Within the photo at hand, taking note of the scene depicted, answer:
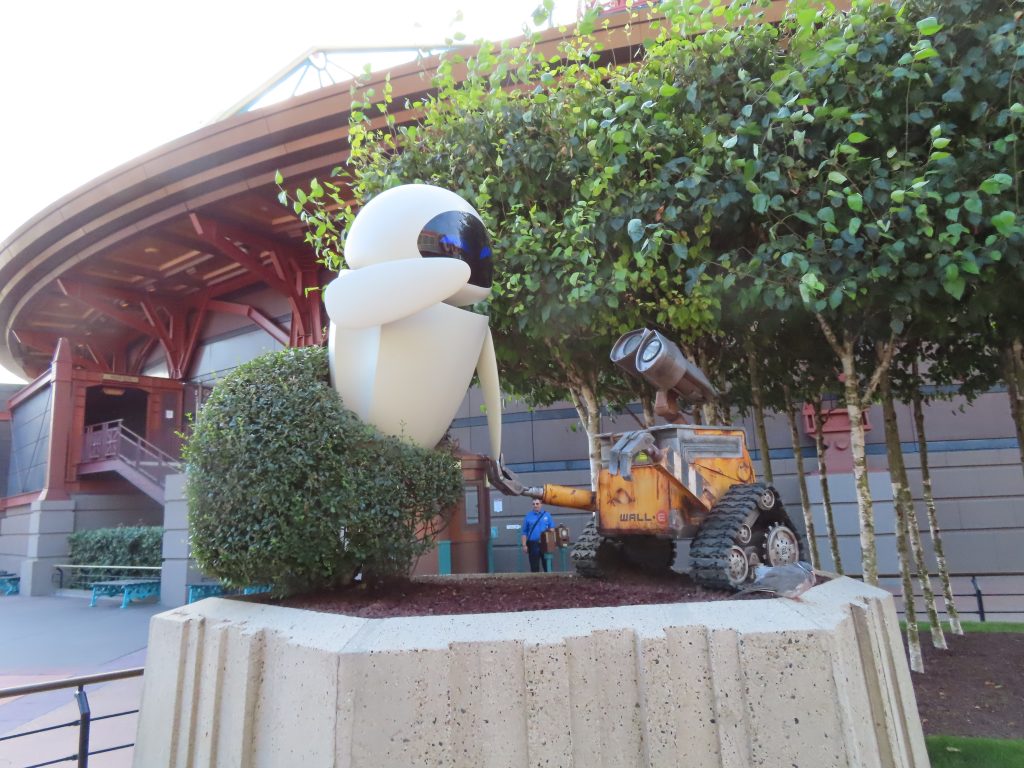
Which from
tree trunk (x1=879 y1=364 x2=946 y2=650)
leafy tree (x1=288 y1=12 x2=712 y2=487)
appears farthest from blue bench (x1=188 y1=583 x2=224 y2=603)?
tree trunk (x1=879 y1=364 x2=946 y2=650)

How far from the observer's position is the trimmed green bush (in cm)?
373

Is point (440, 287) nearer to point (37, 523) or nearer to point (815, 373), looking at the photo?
point (815, 373)

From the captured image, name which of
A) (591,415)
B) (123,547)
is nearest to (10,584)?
(123,547)

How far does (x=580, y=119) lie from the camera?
5.71 m

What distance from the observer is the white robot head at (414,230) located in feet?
14.0

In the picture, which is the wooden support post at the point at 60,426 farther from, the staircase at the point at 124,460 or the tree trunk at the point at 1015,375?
the tree trunk at the point at 1015,375

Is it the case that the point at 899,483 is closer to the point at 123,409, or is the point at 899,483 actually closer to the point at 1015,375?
the point at 1015,375

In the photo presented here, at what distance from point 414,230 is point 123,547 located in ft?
48.0

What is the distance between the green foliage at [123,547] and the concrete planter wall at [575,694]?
13643 millimetres

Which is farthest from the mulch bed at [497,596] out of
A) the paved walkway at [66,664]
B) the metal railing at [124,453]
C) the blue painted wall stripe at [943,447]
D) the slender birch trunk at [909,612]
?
the metal railing at [124,453]

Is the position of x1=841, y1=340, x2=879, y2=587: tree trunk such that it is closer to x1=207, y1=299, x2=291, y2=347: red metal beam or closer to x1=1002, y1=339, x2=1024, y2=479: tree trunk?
x1=1002, y1=339, x2=1024, y2=479: tree trunk

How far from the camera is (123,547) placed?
49.8 ft

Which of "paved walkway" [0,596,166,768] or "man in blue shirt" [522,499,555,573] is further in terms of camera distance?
"man in blue shirt" [522,499,555,573]

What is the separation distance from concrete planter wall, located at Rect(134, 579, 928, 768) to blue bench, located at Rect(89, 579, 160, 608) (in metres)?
11.7
